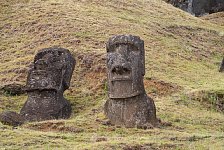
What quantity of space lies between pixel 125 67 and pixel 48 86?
224 cm

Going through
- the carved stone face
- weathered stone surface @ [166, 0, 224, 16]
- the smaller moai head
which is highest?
the carved stone face

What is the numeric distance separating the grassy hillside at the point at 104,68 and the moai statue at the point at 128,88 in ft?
1.29

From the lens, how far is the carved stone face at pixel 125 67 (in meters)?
13.0

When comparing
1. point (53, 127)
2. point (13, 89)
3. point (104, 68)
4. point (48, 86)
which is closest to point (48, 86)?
point (48, 86)

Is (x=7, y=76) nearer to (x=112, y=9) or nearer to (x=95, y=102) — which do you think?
(x=95, y=102)

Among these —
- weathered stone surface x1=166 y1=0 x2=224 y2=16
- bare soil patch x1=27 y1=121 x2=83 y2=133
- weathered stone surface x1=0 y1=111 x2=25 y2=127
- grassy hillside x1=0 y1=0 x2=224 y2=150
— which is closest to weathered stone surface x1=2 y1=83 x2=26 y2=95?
grassy hillside x1=0 y1=0 x2=224 y2=150

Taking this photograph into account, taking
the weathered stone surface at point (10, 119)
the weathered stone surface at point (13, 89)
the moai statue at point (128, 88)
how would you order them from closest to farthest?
the weathered stone surface at point (10, 119)
the moai statue at point (128, 88)
the weathered stone surface at point (13, 89)

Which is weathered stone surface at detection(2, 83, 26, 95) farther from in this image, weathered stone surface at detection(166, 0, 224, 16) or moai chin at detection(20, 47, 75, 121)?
weathered stone surface at detection(166, 0, 224, 16)

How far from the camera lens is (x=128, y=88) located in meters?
13.0

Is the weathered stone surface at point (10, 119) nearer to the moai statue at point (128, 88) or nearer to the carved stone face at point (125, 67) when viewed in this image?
the moai statue at point (128, 88)

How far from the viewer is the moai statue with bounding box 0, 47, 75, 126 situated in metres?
13.9

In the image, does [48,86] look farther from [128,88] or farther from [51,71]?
[128,88]

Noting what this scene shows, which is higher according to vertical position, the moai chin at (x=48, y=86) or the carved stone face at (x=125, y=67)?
the carved stone face at (x=125, y=67)

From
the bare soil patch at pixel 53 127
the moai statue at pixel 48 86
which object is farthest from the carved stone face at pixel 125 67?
the moai statue at pixel 48 86
